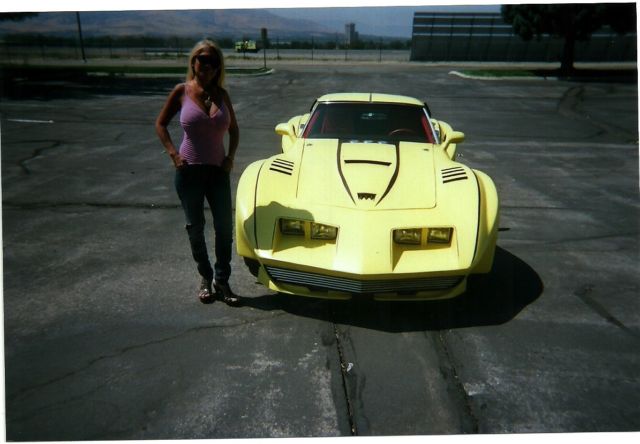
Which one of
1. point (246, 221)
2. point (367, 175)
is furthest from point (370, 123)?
point (246, 221)

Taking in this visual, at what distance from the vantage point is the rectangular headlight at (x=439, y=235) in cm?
319

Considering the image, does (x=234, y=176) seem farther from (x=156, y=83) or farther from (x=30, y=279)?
(x=156, y=83)

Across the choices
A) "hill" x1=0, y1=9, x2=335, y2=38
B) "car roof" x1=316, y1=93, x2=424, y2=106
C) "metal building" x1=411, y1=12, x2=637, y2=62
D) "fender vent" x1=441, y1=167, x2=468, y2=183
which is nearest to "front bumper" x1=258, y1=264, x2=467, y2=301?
"fender vent" x1=441, y1=167, x2=468, y2=183

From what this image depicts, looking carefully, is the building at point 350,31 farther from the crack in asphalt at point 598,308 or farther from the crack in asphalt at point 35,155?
the crack in asphalt at point 35,155

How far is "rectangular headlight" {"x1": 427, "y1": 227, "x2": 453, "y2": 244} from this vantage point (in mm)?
3191

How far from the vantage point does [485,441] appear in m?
2.35

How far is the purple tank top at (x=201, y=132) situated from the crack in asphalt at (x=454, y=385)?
191 cm

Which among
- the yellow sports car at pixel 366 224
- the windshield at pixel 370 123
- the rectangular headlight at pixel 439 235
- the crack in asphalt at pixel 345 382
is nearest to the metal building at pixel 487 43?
the windshield at pixel 370 123

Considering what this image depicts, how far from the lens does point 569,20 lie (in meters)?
23.5

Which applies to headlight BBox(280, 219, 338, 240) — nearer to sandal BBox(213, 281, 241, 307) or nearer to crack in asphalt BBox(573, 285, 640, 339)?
sandal BBox(213, 281, 241, 307)

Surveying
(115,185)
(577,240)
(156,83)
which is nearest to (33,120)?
(115,185)

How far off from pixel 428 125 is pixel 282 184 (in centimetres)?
178

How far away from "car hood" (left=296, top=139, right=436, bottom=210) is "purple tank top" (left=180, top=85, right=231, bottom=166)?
0.68 meters

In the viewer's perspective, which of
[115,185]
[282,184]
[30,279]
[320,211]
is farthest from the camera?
[115,185]
